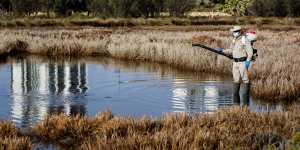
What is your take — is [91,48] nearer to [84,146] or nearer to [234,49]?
[234,49]

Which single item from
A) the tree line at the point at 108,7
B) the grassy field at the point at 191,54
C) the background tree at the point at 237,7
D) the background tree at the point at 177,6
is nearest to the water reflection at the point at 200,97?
the grassy field at the point at 191,54

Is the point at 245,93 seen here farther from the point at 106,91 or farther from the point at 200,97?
the point at 106,91

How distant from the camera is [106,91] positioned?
1623cm

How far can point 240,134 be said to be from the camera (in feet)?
29.9

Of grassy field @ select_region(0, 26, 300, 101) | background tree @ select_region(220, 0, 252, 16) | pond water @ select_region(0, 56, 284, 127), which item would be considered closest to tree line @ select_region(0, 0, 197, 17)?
background tree @ select_region(220, 0, 252, 16)

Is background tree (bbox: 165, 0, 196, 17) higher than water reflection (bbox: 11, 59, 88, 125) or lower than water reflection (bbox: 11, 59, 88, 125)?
higher

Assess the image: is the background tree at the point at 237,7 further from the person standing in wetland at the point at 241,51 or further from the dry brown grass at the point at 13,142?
the dry brown grass at the point at 13,142

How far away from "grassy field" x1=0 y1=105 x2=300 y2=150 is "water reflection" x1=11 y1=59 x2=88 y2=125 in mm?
1190

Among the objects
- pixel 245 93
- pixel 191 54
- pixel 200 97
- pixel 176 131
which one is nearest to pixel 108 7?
pixel 191 54

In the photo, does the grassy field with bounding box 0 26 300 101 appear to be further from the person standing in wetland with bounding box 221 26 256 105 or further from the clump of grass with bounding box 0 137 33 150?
the clump of grass with bounding box 0 137 33 150

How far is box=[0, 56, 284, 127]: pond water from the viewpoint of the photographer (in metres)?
13.1

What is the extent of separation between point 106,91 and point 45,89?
1.67 m

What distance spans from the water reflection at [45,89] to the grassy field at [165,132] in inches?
46.9

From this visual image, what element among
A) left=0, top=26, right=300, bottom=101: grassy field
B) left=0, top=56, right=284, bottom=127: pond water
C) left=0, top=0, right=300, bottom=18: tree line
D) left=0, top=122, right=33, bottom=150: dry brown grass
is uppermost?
left=0, top=0, right=300, bottom=18: tree line
